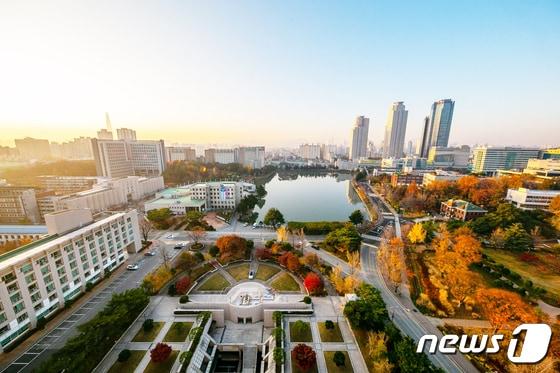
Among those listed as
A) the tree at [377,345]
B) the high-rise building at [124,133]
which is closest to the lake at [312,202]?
the tree at [377,345]

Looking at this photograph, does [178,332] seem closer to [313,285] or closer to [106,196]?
[313,285]

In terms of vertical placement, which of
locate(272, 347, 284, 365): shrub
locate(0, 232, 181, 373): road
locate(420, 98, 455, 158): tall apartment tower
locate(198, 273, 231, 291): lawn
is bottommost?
locate(0, 232, 181, 373): road

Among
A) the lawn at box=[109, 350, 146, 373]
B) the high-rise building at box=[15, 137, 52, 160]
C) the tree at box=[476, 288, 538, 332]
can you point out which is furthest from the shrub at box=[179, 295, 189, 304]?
the high-rise building at box=[15, 137, 52, 160]

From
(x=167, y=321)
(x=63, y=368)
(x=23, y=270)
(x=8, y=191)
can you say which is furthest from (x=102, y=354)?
(x=8, y=191)

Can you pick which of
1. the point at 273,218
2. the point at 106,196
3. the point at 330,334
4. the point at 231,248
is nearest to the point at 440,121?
the point at 273,218

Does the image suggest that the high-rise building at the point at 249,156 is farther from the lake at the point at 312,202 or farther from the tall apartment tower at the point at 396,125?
the tall apartment tower at the point at 396,125

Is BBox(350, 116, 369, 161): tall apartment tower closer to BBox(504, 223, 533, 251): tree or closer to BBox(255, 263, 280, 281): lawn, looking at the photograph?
BBox(504, 223, 533, 251): tree
